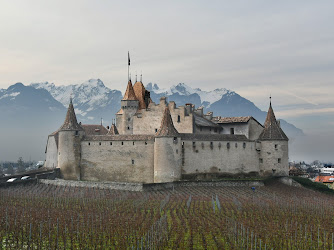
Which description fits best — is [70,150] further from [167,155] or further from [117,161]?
[167,155]

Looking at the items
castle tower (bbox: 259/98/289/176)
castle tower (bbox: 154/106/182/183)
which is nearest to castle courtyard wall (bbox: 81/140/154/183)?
castle tower (bbox: 154/106/182/183)

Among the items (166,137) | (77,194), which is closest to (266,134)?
(166,137)

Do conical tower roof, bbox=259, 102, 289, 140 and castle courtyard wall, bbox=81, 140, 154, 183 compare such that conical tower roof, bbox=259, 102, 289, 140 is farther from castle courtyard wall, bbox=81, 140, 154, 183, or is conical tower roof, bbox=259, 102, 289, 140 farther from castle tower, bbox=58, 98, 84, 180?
castle tower, bbox=58, 98, 84, 180

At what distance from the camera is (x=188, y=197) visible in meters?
57.9

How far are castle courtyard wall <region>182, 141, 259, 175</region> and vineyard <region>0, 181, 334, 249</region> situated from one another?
14.9ft

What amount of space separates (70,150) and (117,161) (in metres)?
6.15

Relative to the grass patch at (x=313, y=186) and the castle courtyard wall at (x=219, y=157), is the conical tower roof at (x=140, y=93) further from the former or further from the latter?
the grass patch at (x=313, y=186)

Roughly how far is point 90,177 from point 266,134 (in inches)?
913

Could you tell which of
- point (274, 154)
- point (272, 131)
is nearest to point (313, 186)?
point (274, 154)

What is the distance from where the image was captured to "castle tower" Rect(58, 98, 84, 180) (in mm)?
69250

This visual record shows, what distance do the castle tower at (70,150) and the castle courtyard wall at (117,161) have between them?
740 millimetres

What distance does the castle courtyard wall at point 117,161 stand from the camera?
67312 mm

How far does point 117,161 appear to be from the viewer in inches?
2692

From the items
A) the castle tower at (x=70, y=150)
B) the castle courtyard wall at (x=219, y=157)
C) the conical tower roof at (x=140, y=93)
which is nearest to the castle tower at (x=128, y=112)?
the conical tower roof at (x=140, y=93)
